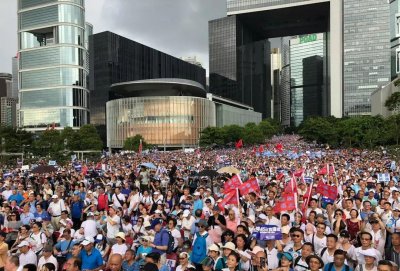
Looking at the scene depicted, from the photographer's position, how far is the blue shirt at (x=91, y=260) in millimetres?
7332

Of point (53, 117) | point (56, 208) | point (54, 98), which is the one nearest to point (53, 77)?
point (54, 98)

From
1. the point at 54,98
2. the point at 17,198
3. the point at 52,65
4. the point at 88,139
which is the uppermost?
the point at 52,65

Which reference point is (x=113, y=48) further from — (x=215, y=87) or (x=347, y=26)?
(x=347, y=26)

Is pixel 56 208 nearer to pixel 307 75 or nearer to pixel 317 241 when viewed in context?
pixel 317 241

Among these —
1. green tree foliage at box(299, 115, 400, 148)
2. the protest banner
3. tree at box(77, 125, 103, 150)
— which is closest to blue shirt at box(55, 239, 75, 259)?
the protest banner

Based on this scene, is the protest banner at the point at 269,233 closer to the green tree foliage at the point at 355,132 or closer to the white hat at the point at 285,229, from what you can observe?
the white hat at the point at 285,229

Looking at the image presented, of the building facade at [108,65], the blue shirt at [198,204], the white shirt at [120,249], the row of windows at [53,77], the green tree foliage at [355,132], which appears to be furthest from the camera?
the building facade at [108,65]

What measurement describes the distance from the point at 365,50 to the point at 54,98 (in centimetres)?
8573

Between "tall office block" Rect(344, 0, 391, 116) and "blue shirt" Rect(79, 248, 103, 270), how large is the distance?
120 m

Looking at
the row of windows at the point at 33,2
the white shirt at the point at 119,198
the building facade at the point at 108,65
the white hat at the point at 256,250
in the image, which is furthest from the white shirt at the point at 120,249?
the building facade at the point at 108,65

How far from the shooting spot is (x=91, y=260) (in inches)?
290

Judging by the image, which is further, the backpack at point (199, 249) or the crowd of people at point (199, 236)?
the backpack at point (199, 249)

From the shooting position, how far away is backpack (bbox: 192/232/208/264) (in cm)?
780

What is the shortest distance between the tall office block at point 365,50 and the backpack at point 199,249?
118737mm
